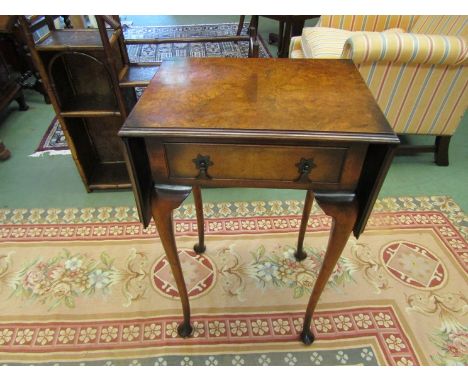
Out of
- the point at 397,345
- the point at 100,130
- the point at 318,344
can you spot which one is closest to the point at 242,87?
the point at 318,344

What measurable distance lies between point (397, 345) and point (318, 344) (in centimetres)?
30

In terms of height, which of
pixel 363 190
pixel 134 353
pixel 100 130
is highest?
pixel 363 190

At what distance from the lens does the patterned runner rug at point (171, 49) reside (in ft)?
7.50

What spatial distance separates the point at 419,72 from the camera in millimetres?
1663

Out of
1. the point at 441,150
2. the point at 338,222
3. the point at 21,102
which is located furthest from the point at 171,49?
the point at 338,222

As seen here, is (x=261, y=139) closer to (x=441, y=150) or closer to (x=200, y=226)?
(x=200, y=226)

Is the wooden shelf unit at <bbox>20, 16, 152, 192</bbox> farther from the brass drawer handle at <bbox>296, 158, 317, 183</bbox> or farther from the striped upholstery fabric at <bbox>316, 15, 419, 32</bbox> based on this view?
the striped upholstery fabric at <bbox>316, 15, 419, 32</bbox>

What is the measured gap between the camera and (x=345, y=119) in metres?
0.76

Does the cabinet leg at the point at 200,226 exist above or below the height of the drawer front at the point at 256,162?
below

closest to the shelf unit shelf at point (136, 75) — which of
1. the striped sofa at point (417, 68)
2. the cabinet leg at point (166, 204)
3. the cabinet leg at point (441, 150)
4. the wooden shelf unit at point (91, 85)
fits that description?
the wooden shelf unit at point (91, 85)

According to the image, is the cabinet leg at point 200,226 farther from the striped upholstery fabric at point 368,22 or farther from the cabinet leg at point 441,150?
the striped upholstery fabric at point 368,22

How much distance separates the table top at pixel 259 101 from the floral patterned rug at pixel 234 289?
0.87 meters

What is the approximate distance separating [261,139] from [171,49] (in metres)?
3.22

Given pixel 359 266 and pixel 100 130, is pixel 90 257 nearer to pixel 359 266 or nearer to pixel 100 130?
pixel 100 130
